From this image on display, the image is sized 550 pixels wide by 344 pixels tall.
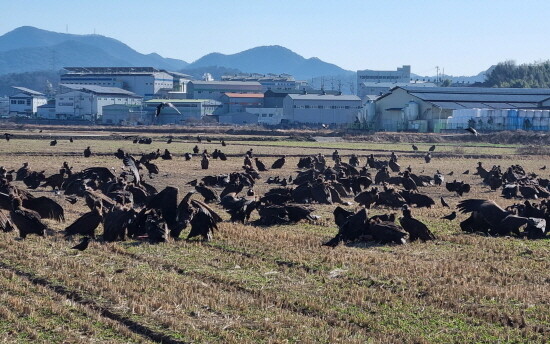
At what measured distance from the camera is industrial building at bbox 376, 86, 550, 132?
96562 mm

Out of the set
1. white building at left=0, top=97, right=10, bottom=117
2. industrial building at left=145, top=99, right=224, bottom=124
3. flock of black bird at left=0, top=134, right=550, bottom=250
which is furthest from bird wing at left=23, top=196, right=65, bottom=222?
white building at left=0, top=97, right=10, bottom=117

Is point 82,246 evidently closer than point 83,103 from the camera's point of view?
Yes

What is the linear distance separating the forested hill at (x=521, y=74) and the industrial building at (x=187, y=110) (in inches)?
2226

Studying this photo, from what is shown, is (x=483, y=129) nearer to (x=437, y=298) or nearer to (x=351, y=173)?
(x=351, y=173)

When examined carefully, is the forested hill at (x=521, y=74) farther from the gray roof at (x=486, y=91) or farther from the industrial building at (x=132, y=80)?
the industrial building at (x=132, y=80)

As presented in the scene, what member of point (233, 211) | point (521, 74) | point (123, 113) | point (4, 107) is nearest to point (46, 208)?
point (233, 211)

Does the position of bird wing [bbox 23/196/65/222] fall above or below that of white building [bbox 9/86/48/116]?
below

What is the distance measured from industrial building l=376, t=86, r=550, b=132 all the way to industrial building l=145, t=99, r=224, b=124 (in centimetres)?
3882

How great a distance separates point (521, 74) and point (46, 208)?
535 ft

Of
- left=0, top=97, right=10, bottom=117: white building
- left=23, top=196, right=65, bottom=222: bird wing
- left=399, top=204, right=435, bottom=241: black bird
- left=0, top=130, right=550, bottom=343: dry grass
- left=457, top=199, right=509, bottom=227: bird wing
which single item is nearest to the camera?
left=0, top=130, right=550, bottom=343: dry grass

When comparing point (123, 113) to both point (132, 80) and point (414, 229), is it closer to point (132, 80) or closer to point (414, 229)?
point (132, 80)

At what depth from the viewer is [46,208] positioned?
18.2m

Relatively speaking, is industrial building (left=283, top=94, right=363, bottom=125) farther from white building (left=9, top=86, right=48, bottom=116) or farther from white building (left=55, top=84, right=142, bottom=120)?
white building (left=9, top=86, right=48, bottom=116)

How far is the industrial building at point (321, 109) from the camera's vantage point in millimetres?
128125
